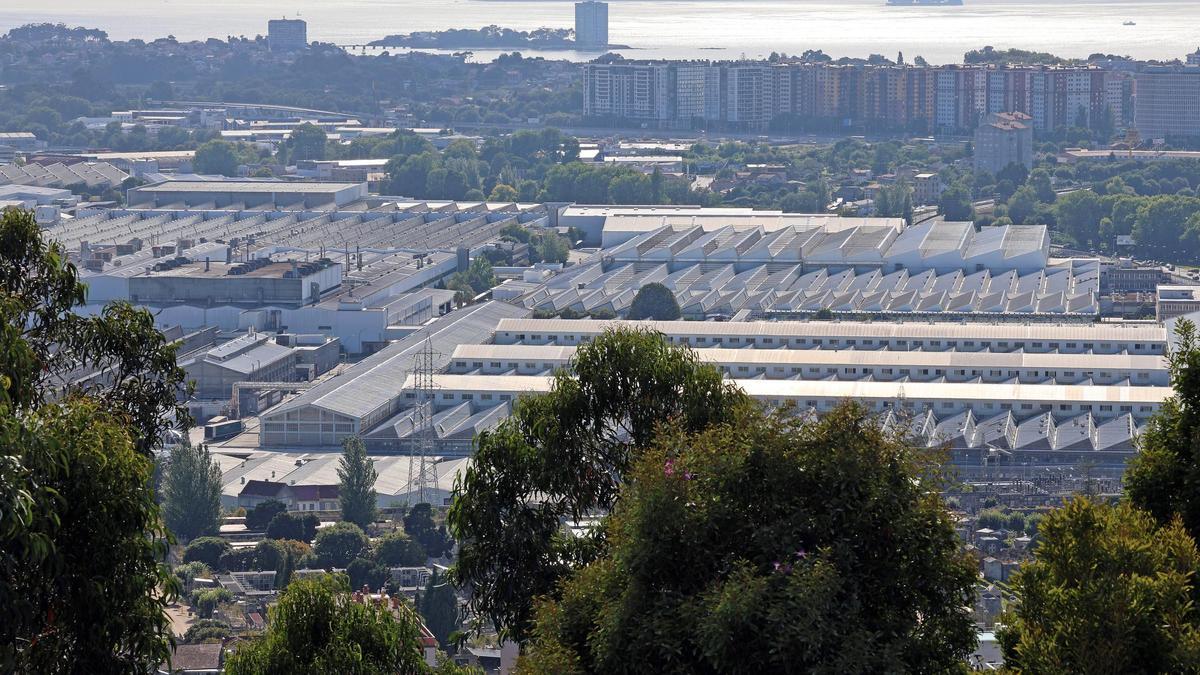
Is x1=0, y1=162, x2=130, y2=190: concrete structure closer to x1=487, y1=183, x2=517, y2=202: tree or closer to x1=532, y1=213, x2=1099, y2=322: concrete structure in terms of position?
x1=487, y1=183, x2=517, y2=202: tree

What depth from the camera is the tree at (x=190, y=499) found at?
826 cm

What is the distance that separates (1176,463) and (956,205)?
16.1 metres

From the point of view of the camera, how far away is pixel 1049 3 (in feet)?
239

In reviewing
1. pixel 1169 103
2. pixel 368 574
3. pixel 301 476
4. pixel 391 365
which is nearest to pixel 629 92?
pixel 1169 103

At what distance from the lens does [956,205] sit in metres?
18.6

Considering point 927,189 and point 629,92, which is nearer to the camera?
point 927,189

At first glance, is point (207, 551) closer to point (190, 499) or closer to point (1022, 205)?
point (190, 499)

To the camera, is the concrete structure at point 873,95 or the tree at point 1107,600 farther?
the concrete structure at point 873,95

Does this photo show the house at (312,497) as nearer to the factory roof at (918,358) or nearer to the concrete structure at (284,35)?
the factory roof at (918,358)

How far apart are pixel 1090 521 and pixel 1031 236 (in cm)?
1332

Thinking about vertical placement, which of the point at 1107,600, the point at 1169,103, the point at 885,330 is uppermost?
the point at 1107,600

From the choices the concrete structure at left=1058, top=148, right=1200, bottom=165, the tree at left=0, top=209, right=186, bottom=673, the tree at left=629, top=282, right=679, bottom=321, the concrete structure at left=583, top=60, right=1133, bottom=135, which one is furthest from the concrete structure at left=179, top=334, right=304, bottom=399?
the concrete structure at left=583, top=60, right=1133, bottom=135

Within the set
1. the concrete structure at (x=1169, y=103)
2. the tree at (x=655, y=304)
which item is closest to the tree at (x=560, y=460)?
the tree at (x=655, y=304)

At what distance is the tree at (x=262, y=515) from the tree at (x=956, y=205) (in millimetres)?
10743
